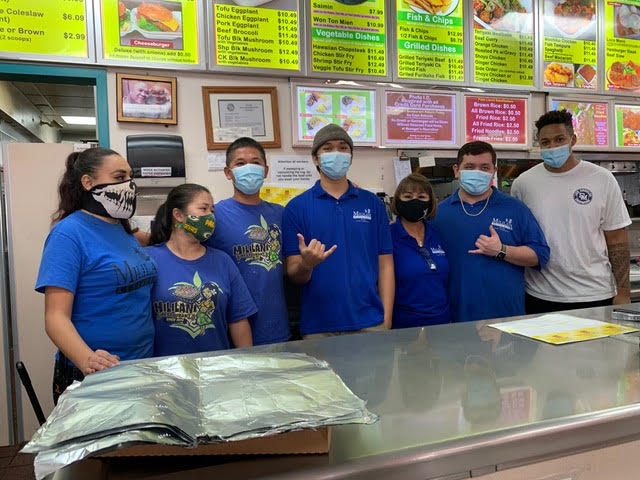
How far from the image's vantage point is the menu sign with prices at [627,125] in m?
3.79

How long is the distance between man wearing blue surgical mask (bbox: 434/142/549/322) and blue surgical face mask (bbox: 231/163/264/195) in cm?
96

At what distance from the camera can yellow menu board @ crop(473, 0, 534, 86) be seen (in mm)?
3410

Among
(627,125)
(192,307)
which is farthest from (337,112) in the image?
(627,125)

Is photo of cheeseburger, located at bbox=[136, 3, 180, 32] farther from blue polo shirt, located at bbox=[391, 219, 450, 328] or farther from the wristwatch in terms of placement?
the wristwatch

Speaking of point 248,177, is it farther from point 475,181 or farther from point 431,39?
point 431,39

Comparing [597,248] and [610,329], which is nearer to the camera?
[610,329]

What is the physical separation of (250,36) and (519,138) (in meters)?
2.06

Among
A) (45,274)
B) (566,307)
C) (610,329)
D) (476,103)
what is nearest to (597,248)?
(566,307)

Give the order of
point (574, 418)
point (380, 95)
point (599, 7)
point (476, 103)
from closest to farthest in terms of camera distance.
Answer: point (574, 418), point (380, 95), point (476, 103), point (599, 7)

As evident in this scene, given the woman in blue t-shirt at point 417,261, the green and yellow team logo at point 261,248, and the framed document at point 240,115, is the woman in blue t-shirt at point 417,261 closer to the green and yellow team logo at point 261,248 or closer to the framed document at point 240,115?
the green and yellow team logo at point 261,248

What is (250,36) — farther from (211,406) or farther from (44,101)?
(44,101)

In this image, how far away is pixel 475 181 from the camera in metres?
2.37

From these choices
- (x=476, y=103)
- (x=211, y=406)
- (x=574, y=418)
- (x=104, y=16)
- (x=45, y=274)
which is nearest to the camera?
(x=211, y=406)

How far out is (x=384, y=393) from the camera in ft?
3.24
